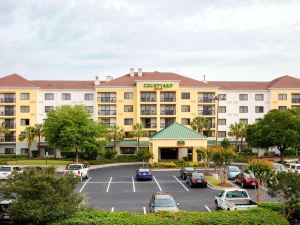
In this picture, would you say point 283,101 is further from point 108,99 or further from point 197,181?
point 197,181

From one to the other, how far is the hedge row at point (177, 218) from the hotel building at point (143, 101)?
61.8 m

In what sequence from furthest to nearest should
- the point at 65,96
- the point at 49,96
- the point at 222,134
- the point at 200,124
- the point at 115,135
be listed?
the point at 222,134, the point at 65,96, the point at 49,96, the point at 200,124, the point at 115,135

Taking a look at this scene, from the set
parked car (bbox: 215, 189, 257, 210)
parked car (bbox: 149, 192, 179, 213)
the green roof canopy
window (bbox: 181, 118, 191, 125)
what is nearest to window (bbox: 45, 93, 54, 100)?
window (bbox: 181, 118, 191, 125)

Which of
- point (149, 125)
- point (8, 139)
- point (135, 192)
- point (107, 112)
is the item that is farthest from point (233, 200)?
point (8, 139)

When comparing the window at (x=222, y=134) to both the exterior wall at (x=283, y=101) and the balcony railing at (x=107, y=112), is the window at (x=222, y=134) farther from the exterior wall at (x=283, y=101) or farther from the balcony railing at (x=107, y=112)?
the balcony railing at (x=107, y=112)

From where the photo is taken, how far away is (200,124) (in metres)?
82.0

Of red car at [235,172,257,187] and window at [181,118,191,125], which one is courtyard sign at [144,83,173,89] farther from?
red car at [235,172,257,187]

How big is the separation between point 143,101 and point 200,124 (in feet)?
34.5

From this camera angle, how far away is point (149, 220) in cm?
2064

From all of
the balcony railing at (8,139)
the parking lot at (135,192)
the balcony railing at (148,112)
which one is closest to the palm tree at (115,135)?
the balcony railing at (148,112)

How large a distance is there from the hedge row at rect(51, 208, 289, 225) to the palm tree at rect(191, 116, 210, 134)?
60.5 meters

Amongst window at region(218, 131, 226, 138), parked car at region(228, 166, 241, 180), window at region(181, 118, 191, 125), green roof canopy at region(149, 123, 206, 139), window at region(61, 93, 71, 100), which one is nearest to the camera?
parked car at region(228, 166, 241, 180)

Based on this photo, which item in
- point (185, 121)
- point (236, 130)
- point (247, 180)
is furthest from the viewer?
point (185, 121)

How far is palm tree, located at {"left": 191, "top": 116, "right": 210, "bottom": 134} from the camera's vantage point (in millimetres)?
82000
